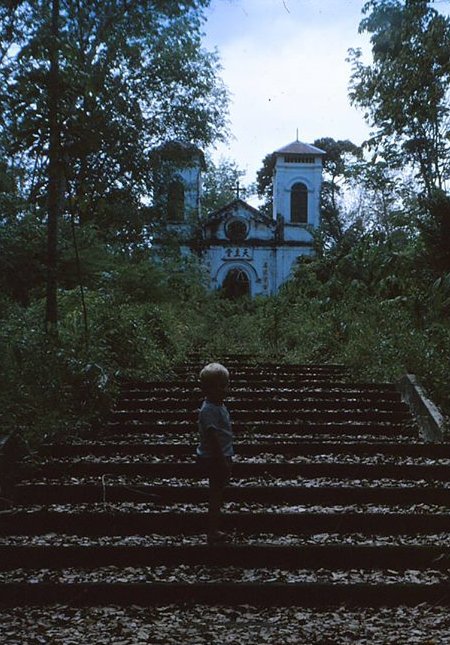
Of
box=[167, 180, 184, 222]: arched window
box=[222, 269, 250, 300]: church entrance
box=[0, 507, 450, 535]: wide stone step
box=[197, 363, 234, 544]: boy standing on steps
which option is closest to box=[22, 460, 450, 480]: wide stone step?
box=[0, 507, 450, 535]: wide stone step

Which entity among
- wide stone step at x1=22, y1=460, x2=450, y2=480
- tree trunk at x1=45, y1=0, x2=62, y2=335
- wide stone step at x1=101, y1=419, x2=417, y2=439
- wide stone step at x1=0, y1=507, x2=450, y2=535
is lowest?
wide stone step at x1=0, y1=507, x2=450, y2=535

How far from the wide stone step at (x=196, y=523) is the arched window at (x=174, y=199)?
2127 cm

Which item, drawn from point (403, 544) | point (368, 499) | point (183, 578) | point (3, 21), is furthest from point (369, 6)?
point (183, 578)

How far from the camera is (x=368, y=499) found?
18.8ft

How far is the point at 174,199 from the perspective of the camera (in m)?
26.2

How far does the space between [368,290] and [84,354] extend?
9.83 metres

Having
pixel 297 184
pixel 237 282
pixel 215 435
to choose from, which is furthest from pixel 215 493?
pixel 297 184

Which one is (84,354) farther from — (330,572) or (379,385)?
(330,572)

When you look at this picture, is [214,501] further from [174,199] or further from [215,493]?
[174,199]

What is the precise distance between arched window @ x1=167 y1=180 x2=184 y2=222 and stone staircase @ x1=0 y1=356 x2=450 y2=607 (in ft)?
59.5

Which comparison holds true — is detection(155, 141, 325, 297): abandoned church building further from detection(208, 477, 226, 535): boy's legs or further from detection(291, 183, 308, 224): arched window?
detection(208, 477, 226, 535): boy's legs

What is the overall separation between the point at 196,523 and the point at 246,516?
1.23 ft

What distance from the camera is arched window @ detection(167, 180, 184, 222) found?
84.3 feet

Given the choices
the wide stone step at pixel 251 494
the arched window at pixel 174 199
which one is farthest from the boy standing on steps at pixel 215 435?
the arched window at pixel 174 199
